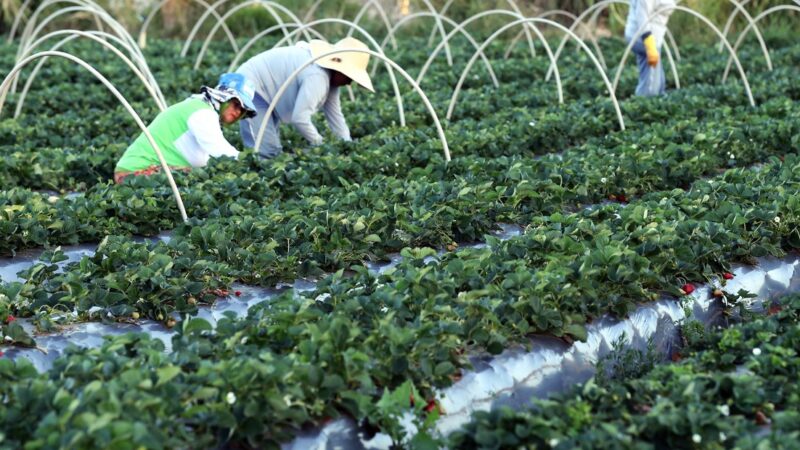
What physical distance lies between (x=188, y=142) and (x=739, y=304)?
381 centimetres

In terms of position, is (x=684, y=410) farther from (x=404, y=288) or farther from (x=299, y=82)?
(x=299, y=82)

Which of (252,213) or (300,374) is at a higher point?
(300,374)

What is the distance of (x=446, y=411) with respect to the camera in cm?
414

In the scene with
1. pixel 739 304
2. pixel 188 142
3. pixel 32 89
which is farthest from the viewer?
pixel 32 89

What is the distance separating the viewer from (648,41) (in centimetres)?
1136

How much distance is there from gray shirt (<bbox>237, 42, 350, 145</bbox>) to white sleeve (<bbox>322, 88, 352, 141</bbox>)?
10 millimetres

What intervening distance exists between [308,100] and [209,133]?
3.01 feet

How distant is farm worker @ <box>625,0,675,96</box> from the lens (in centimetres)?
1138

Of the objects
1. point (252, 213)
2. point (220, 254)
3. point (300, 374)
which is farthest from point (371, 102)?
point (300, 374)

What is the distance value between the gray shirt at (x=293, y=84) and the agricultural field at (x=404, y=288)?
289 millimetres

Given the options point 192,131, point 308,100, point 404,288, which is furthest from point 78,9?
point 404,288

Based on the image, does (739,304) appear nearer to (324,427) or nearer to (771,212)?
(771,212)

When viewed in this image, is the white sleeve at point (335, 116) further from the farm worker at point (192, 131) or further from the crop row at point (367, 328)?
the crop row at point (367, 328)

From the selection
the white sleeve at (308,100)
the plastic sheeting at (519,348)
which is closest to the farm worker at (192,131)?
the white sleeve at (308,100)
